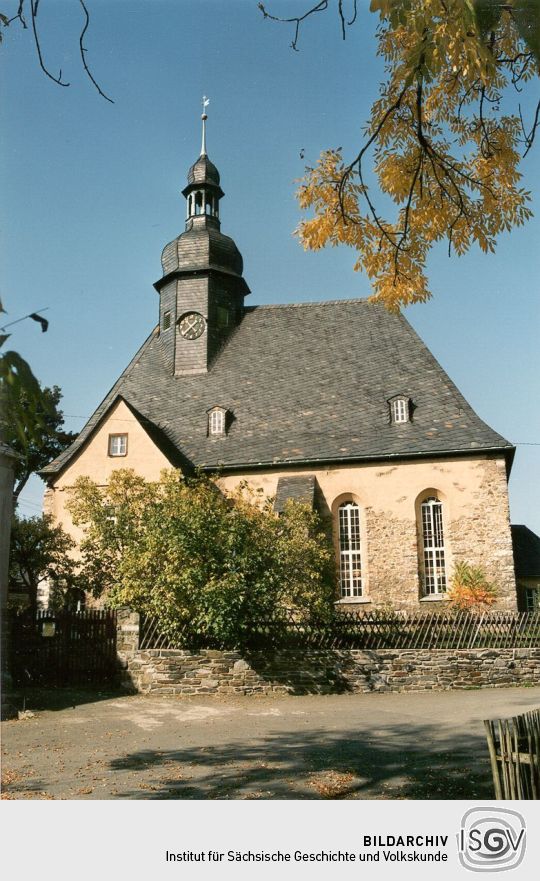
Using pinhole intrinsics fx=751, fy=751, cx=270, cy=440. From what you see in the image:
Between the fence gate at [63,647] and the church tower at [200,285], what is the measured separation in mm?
9443

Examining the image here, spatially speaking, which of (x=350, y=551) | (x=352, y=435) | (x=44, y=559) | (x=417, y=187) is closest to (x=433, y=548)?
(x=350, y=551)

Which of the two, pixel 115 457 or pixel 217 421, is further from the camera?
Answer: pixel 217 421

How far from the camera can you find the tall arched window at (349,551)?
843 inches

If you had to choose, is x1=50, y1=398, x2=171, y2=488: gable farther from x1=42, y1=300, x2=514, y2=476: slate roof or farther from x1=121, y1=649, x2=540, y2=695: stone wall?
x1=121, y1=649, x2=540, y2=695: stone wall

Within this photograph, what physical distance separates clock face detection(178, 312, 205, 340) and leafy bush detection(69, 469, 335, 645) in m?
7.21

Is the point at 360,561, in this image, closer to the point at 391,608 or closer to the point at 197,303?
the point at 391,608

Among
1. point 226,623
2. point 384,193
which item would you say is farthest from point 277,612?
point 384,193

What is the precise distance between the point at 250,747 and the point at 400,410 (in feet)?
48.5

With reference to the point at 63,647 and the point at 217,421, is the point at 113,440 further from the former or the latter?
the point at 63,647

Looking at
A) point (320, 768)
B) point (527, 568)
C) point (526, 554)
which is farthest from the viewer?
point (526, 554)

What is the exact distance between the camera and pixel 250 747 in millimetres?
8641

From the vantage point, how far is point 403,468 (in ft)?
70.6

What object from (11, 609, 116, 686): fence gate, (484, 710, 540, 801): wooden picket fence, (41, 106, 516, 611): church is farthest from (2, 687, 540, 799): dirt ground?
(41, 106, 516, 611): church
